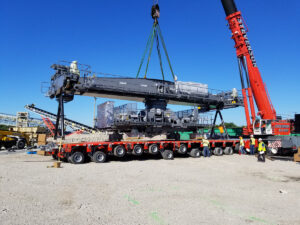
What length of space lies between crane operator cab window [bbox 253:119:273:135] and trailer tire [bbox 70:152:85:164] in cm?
1402

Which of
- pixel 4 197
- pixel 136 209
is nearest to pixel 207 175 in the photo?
pixel 136 209

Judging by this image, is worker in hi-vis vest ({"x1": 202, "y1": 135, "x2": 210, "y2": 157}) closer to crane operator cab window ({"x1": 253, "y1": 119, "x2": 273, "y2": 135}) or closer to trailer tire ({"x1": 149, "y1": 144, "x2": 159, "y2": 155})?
trailer tire ({"x1": 149, "y1": 144, "x2": 159, "y2": 155})

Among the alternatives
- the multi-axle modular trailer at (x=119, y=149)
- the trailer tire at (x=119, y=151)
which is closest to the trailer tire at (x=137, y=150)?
the multi-axle modular trailer at (x=119, y=149)

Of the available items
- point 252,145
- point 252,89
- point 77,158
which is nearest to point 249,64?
point 252,89

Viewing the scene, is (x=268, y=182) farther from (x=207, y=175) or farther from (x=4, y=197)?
(x=4, y=197)

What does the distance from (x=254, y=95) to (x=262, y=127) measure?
2.80 m

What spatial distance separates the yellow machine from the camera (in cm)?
2422

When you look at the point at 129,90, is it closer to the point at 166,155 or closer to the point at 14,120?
the point at 166,155

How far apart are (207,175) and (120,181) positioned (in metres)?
3.85

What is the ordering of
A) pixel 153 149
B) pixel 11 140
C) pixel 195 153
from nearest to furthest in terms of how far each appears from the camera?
pixel 153 149, pixel 195 153, pixel 11 140

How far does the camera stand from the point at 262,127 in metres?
19.3

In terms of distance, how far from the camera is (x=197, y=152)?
17703mm

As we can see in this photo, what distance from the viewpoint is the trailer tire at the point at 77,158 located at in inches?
527

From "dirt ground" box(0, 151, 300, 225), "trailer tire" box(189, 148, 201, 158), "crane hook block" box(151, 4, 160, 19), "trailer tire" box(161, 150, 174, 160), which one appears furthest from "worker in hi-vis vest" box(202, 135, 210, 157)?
"crane hook block" box(151, 4, 160, 19)
